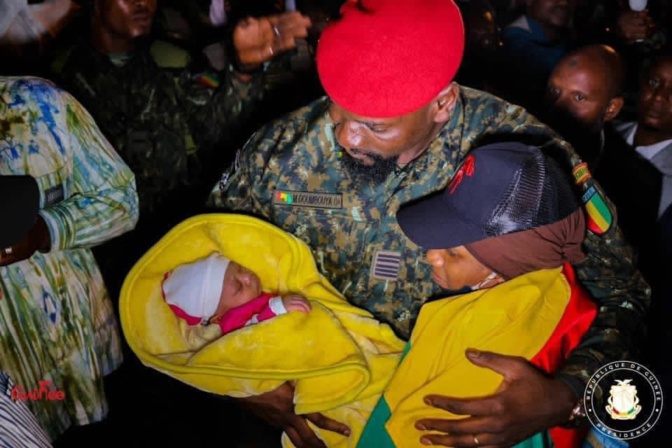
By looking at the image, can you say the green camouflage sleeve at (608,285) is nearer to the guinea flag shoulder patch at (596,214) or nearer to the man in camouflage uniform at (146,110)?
the guinea flag shoulder patch at (596,214)

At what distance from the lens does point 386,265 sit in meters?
1.94

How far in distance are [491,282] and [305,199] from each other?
25.8 inches

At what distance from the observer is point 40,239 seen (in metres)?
1.85

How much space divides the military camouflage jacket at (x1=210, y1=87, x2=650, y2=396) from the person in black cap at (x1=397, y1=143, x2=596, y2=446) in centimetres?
30

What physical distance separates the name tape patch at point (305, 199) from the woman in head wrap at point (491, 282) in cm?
36

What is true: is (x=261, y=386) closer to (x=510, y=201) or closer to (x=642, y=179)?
(x=510, y=201)

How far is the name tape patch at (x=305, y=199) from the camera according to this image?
1958 millimetres

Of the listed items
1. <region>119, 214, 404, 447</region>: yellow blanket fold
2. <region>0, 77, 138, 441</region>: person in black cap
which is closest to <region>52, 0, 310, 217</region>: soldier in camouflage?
<region>0, 77, 138, 441</region>: person in black cap

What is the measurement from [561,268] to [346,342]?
63cm

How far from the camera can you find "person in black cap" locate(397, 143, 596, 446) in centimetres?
148

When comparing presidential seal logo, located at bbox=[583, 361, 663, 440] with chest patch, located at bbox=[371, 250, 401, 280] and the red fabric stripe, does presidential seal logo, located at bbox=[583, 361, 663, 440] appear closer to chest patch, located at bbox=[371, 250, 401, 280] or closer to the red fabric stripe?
the red fabric stripe

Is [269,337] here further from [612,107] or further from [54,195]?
[612,107]

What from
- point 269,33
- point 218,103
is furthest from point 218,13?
point 269,33

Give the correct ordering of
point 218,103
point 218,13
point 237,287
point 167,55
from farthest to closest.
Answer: point 218,13
point 167,55
point 218,103
point 237,287
